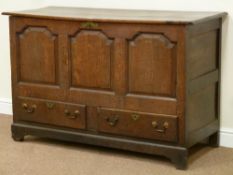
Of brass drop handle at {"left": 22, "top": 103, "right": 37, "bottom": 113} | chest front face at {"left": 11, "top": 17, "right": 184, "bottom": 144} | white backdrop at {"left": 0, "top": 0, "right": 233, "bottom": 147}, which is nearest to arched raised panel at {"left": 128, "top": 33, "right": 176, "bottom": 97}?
chest front face at {"left": 11, "top": 17, "right": 184, "bottom": 144}

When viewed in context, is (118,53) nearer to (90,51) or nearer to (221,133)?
(90,51)

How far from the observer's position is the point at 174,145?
319 centimetres

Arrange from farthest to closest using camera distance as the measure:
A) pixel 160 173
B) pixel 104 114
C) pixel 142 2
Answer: pixel 142 2
pixel 104 114
pixel 160 173

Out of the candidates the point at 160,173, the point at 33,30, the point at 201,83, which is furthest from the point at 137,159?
the point at 33,30

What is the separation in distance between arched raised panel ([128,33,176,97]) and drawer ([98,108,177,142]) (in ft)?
0.44

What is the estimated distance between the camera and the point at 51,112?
3.52m

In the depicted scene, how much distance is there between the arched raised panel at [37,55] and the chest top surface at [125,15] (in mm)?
116

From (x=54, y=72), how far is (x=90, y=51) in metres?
0.29

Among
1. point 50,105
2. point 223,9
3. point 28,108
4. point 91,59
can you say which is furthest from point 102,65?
point 223,9

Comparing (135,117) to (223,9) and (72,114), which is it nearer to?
(72,114)

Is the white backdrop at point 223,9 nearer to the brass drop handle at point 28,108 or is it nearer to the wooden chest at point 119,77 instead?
the wooden chest at point 119,77

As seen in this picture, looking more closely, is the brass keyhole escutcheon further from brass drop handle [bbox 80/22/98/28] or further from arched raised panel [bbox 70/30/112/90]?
brass drop handle [bbox 80/22/98/28]

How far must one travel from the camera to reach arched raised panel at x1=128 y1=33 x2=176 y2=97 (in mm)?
3104

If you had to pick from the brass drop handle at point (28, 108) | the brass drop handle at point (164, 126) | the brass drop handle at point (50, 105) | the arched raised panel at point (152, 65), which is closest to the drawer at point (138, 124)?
the brass drop handle at point (164, 126)
